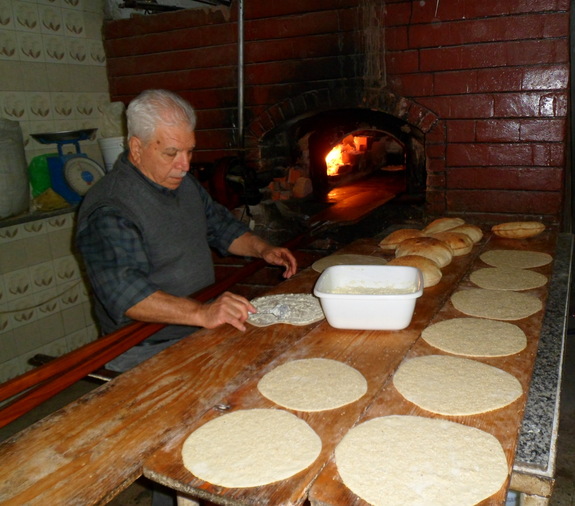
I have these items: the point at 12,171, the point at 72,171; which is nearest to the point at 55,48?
the point at 72,171

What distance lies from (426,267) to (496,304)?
31 cm

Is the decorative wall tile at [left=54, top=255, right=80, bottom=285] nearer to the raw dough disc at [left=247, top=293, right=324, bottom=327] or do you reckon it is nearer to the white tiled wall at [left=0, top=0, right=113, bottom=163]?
the white tiled wall at [left=0, top=0, right=113, bottom=163]

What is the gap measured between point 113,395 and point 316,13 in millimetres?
2796

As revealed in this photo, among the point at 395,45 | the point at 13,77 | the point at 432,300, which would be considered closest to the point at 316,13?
the point at 395,45

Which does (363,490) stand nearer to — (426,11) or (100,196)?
(100,196)

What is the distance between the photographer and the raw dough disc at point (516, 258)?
212cm

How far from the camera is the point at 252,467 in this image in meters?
0.99

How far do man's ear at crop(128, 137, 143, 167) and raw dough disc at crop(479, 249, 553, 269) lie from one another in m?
1.50

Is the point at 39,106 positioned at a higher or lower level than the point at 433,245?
higher

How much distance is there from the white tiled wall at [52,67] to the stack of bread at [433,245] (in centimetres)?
248

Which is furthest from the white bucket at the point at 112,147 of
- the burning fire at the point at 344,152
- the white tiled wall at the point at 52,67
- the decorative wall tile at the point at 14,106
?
the burning fire at the point at 344,152

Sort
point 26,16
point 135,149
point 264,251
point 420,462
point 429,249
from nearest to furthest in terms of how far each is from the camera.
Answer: point 420,462 → point 135,149 → point 429,249 → point 264,251 → point 26,16

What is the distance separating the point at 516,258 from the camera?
2209mm

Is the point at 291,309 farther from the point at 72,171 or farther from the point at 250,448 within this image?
the point at 72,171
